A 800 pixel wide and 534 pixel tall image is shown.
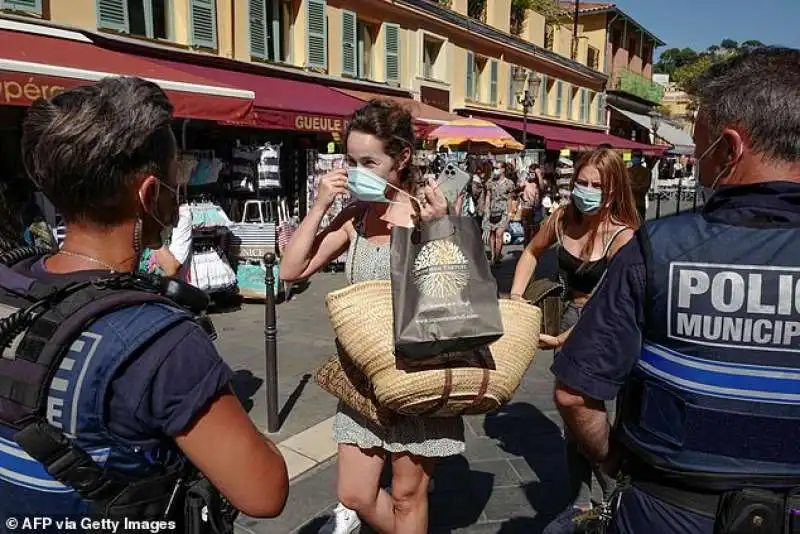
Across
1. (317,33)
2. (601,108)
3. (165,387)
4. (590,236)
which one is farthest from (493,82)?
(165,387)

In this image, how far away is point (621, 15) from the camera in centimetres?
3275

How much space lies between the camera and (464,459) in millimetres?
3979

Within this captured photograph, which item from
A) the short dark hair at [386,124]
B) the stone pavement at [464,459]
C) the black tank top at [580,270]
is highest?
the short dark hair at [386,124]

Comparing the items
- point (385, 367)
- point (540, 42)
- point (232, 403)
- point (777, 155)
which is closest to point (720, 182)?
point (777, 155)

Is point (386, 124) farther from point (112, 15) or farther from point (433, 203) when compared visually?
point (112, 15)

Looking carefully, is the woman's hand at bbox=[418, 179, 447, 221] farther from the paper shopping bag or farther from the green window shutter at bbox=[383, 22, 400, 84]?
the green window shutter at bbox=[383, 22, 400, 84]

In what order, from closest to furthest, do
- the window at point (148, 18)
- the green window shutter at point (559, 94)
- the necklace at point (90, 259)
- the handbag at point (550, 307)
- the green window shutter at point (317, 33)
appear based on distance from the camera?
the necklace at point (90, 259) < the handbag at point (550, 307) < the window at point (148, 18) < the green window shutter at point (317, 33) < the green window shutter at point (559, 94)

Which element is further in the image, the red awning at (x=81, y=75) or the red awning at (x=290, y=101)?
the red awning at (x=290, y=101)

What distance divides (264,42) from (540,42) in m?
14.1

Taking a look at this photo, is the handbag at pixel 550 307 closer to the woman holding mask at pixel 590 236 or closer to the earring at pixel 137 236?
the woman holding mask at pixel 590 236

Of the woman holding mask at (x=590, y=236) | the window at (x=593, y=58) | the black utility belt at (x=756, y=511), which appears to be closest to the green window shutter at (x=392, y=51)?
the woman holding mask at (x=590, y=236)

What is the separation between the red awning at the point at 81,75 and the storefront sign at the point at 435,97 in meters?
9.19

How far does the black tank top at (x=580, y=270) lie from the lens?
306 cm

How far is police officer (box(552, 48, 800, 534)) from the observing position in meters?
1.40
